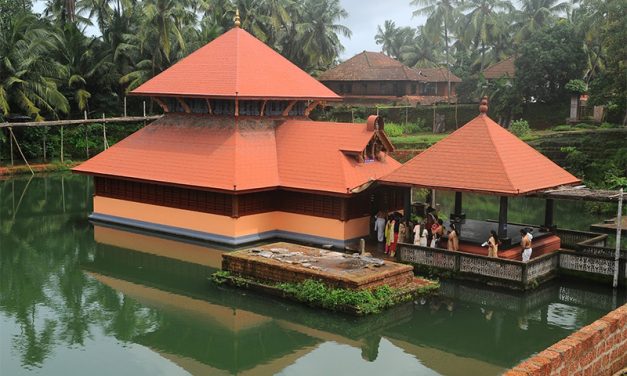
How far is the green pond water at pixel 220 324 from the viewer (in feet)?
40.2

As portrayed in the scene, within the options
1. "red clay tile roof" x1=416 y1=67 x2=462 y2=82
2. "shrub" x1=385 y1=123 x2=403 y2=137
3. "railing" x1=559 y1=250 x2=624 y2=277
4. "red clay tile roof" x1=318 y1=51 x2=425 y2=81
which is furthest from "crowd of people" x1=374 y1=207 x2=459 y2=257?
"red clay tile roof" x1=416 y1=67 x2=462 y2=82

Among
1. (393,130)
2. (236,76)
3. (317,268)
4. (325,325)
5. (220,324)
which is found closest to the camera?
(325,325)

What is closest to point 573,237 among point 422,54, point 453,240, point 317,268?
point 453,240

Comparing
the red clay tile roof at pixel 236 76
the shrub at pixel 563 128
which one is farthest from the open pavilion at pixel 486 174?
the shrub at pixel 563 128

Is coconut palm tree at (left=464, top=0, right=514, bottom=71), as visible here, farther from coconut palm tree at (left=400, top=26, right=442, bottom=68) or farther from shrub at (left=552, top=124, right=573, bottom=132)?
shrub at (left=552, top=124, right=573, bottom=132)

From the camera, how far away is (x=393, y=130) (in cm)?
4481

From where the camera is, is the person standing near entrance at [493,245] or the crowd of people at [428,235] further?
the crowd of people at [428,235]

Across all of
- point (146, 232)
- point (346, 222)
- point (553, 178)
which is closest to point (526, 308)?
point (553, 178)

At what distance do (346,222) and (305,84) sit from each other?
587 cm

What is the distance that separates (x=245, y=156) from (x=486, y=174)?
23.5ft

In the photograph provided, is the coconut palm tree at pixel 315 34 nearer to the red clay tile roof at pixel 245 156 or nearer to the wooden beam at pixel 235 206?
the red clay tile roof at pixel 245 156

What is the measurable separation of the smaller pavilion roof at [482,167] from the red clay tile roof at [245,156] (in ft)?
7.80

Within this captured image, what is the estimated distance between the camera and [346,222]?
2002 cm

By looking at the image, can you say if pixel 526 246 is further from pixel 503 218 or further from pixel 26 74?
pixel 26 74
